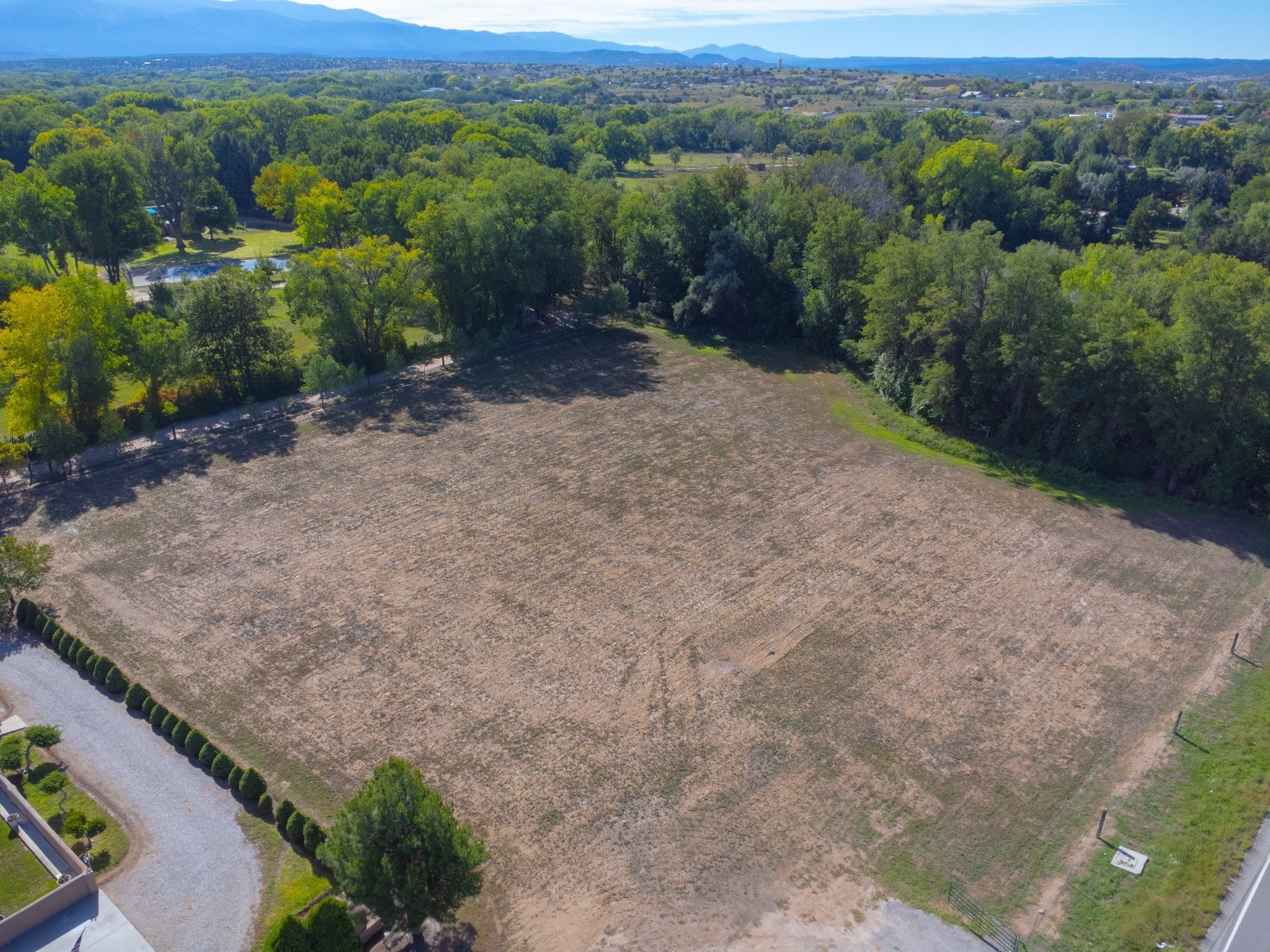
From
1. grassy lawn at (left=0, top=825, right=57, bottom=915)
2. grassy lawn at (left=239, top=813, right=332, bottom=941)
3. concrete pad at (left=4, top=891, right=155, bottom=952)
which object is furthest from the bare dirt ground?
grassy lawn at (left=0, top=825, right=57, bottom=915)

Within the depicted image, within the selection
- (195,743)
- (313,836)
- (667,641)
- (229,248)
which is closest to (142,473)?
(195,743)

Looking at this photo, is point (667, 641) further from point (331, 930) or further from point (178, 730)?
point (178, 730)

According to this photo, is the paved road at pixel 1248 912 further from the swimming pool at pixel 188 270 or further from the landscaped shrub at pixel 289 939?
the swimming pool at pixel 188 270

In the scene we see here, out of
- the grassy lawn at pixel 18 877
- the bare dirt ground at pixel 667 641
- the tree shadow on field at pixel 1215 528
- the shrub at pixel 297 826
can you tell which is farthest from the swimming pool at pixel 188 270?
the tree shadow on field at pixel 1215 528

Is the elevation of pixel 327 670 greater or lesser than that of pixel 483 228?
lesser

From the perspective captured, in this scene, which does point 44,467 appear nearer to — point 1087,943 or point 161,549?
point 161,549

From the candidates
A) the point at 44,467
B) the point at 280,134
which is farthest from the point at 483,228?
the point at 280,134
